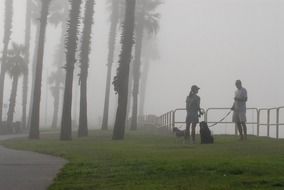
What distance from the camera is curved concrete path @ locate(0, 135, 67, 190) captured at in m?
11.5

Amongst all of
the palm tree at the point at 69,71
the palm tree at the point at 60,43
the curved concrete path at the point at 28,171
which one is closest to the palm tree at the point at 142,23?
the palm tree at the point at 60,43

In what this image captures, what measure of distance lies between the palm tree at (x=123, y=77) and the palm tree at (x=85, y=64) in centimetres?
600

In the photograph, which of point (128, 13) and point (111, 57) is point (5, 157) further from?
point (111, 57)

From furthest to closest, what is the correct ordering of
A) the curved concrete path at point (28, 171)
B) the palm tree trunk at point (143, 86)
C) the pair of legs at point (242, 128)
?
1. the palm tree trunk at point (143, 86)
2. the pair of legs at point (242, 128)
3. the curved concrete path at point (28, 171)

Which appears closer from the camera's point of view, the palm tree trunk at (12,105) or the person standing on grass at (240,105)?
the person standing on grass at (240,105)

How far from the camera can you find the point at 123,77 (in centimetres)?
2767

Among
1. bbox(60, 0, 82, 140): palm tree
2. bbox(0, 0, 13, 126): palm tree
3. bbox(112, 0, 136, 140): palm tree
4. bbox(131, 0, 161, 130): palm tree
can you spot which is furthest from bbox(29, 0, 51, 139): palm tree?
bbox(0, 0, 13, 126): palm tree

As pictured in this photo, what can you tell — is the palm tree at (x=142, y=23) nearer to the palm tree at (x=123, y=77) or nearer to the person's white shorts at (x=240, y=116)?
the palm tree at (x=123, y=77)

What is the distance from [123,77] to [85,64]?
24.7 ft

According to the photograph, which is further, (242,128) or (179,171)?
(242,128)

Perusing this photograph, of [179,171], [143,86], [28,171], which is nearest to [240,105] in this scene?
[179,171]

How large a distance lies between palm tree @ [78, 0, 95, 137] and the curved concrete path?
14.8 meters

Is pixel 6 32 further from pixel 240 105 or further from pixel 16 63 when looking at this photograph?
pixel 240 105

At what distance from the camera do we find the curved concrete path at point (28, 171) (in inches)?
453
